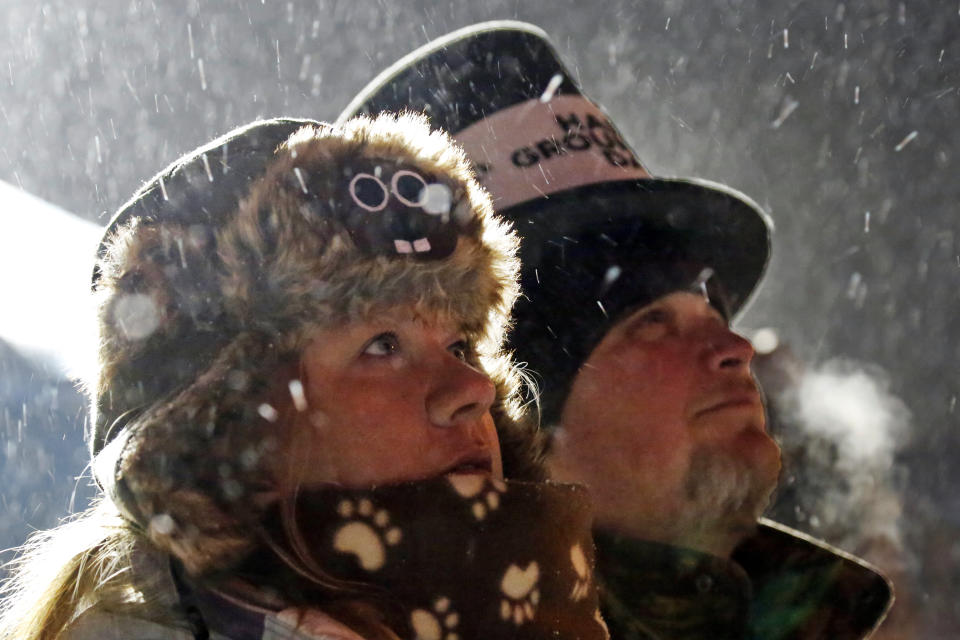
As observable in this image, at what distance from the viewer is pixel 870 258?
7.65 m

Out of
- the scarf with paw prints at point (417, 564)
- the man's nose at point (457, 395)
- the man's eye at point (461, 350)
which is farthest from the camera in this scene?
the man's eye at point (461, 350)

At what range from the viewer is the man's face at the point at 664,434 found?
6.32 ft

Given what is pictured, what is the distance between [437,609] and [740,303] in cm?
123

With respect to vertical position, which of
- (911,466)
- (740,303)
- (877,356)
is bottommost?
(740,303)

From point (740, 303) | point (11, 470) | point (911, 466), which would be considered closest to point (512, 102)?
point (740, 303)

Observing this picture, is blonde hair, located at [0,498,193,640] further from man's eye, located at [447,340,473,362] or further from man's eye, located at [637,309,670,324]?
man's eye, located at [637,309,670,324]

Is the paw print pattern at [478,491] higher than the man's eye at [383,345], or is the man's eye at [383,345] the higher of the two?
the man's eye at [383,345]

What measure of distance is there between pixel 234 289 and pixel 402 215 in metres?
0.25

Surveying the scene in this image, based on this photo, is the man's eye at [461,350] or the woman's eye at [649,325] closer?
the man's eye at [461,350]

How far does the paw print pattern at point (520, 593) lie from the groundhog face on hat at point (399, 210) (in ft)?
1.45

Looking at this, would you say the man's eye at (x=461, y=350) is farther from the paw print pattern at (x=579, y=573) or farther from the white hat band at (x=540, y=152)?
the white hat band at (x=540, y=152)

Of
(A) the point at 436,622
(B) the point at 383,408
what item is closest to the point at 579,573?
(A) the point at 436,622

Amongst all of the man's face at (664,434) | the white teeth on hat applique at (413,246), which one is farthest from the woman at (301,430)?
the man's face at (664,434)

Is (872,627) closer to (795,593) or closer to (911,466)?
(795,593)
